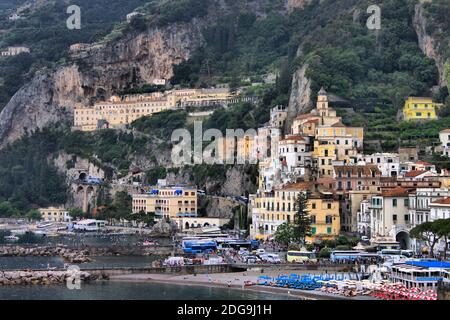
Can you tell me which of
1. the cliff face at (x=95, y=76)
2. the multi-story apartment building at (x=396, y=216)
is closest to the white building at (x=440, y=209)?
the multi-story apartment building at (x=396, y=216)

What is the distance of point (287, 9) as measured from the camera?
518 ft

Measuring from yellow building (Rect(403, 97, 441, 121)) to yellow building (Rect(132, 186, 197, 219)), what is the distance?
68.4 feet

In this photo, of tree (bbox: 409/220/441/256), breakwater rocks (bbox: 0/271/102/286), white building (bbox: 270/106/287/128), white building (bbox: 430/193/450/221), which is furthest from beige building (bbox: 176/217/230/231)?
breakwater rocks (bbox: 0/271/102/286)

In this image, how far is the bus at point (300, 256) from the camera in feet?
247

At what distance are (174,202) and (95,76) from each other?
151 feet

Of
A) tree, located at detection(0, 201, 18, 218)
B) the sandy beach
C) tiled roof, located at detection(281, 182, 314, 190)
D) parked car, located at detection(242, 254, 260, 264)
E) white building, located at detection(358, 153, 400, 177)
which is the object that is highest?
white building, located at detection(358, 153, 400, 177)

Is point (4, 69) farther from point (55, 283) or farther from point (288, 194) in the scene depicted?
point (55, 283)

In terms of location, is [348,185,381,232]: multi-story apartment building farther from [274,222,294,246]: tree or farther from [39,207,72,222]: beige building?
[39,207,72,222]: beige building

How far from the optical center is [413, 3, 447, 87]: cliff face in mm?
109875

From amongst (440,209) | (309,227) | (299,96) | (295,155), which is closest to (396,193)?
(440,209)

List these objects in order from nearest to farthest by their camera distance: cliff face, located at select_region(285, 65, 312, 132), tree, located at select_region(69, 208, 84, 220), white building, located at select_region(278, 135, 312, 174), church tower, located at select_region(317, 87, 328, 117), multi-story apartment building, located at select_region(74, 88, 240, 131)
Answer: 1. white building, located at select_region(278, 135, 312, 174)
2. church tower, located at select_region(317, 87, 328, 117)
3. cliff face, located at select_region(285, 65, 312, 132)
4. tree, located at select_region(69, 208, 84, 220)
5. multi-story apartment building, located at select_region(74, 88, 240, 131)

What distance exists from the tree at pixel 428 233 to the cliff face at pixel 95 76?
83140 millimetres
